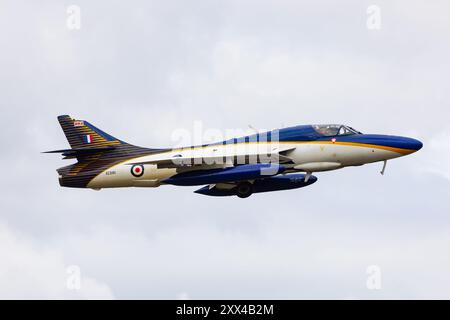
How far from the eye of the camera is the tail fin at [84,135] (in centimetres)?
5012

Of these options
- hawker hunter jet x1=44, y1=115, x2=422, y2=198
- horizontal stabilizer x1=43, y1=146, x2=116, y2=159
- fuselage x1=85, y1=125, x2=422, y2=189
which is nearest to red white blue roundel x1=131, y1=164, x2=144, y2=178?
hawker hunter jet x1=44, y1=115, x2=422, y2=198

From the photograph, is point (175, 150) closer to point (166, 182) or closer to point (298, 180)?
point (166, 182)

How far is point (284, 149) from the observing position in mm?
47500

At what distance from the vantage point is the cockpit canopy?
47.6m

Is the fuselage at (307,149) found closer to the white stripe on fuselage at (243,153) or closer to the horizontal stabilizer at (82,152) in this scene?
the white stripe on fuselage at (243,153)

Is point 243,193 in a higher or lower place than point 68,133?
lower

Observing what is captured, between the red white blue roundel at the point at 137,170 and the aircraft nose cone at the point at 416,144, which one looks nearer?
the aircraft nose cone at the point at 416,144

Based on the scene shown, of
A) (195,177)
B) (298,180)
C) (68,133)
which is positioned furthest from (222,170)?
(68,133)

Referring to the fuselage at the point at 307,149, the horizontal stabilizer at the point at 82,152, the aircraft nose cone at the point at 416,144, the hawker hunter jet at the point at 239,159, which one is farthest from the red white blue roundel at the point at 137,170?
the aircraft nose cone at the point at 416,144

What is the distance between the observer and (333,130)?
47656 millimetres

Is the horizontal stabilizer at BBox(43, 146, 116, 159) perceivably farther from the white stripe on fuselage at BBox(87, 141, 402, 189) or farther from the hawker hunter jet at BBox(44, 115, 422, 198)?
the white stripe on fuselage at BBox(87, 141, 402, 189)

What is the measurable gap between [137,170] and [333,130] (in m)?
8.97

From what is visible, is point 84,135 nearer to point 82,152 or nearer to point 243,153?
point 82,152

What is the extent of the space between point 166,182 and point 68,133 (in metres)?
5.55
